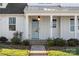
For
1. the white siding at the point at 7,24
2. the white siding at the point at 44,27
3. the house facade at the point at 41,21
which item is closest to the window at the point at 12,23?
the house facade at the point at 41,21

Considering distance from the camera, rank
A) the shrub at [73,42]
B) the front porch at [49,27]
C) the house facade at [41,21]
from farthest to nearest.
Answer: the front porch at [49,27] → the house facade at [41,21] → the shrub at [73,42]

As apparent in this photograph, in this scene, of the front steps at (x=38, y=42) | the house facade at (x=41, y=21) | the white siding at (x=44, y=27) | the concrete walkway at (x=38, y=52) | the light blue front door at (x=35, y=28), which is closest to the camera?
the concrete walkway at (x=38, y=52)

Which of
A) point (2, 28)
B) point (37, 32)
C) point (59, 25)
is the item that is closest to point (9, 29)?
point (2, 28)

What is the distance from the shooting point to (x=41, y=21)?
110ft

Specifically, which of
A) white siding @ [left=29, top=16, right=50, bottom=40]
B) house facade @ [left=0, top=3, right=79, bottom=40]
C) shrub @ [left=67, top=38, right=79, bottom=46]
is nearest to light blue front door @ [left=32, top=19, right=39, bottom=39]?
house facade @ [left=0, top=3, right=79, bottom=40]

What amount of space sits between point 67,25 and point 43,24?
8.36ft

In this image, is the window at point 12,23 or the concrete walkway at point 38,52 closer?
the concrete walkway at point 38,52

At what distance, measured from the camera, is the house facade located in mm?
32094

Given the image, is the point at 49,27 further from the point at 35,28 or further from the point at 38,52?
the point at 38,52

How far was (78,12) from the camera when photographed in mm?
31969

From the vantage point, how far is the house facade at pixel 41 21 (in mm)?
32094

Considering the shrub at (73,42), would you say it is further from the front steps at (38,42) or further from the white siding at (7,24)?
the white siding at (7,24)

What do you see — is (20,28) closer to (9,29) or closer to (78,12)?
(9,29)

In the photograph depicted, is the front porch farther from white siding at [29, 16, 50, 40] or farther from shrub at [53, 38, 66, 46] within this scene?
shrub at [53, 38, 66, 46]
